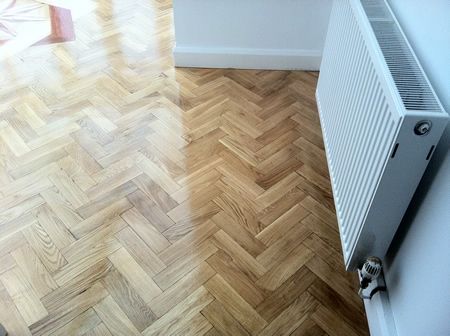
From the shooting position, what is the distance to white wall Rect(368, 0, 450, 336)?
916mm

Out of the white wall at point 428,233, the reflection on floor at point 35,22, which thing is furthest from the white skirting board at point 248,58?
the white wall at point 428,233

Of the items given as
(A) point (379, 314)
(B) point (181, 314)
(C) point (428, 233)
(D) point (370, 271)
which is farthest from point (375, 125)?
(B) point (181, 314)

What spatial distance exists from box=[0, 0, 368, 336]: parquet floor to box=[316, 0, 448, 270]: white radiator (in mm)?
Result: 241

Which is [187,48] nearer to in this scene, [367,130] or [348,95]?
[348,95]

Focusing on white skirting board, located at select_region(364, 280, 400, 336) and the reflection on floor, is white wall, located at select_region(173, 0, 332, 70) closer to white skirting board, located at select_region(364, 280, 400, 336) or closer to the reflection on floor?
the reflection on floor

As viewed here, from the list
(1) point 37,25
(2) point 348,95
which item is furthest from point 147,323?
(1) point 37,25

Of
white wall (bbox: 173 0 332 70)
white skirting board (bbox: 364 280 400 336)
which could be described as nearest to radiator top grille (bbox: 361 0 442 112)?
white skirting board (bbox: 364 280 400 336)

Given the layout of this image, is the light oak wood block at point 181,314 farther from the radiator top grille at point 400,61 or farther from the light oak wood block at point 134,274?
the radiator top grille at point 400,61

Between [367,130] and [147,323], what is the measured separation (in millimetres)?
922

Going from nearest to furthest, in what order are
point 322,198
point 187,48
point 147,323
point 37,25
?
1. point 147,323
2. point 322,198
3. point 187,48
4. point 37,25

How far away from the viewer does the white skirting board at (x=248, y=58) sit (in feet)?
7.57

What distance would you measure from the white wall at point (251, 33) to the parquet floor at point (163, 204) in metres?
0.09

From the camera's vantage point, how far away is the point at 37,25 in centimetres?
278

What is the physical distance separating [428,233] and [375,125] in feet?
1.03
